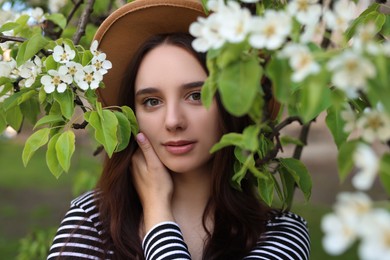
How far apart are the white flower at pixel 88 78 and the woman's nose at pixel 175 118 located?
19cm

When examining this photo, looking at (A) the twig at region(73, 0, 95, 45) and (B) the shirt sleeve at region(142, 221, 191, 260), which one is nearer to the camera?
(B) the shirt sleeve at region(142, 221, 191, 260)

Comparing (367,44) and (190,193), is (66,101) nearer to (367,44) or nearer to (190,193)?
(190,193)

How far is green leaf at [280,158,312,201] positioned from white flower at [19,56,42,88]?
613 mm

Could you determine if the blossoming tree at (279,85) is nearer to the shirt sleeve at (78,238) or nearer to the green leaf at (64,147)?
the green leaf at (64,147)

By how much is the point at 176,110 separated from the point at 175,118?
0.02 meters

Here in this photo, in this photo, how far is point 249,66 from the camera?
89cm

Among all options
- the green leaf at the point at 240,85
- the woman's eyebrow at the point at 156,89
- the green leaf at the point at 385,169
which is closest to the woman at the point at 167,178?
the woman's eyebrow at the point at 156,89

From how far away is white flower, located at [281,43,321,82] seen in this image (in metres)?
0.77

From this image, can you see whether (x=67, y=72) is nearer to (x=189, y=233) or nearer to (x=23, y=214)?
(x=189, y=233)

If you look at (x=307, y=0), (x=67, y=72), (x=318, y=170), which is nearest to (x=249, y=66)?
(x=307, y=0)

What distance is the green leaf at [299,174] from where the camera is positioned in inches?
62.2

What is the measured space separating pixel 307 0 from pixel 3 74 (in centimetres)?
92

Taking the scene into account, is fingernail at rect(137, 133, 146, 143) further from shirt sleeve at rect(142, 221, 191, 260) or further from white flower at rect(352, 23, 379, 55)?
white flower at rect(352, 23, 379, 55)

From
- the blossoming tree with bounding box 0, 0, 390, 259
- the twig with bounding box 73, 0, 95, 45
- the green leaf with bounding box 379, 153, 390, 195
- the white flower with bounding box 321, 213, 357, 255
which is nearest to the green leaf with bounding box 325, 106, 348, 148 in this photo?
the blossoming tree with bounding box 0, 0, 390, 259
